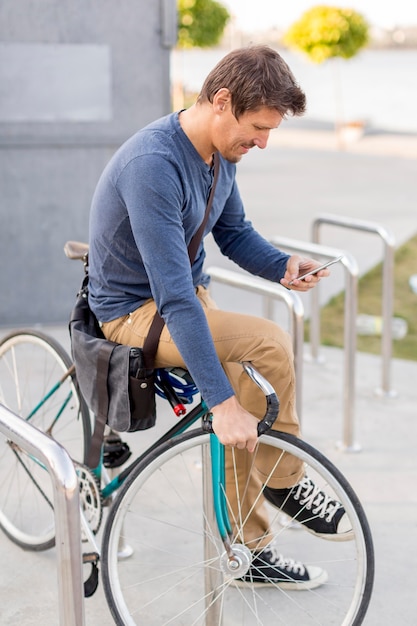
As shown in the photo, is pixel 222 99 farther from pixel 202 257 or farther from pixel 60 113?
pixel 60 113

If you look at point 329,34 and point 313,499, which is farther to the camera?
point 329,34

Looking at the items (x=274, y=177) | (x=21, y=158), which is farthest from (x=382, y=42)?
(x=21, y=158)

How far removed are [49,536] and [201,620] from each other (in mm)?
603

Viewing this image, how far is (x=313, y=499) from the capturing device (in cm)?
259

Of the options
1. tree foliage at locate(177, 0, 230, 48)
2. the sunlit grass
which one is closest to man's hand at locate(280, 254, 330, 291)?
the sunlit grass

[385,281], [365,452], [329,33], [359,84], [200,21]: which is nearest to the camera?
[365,452]

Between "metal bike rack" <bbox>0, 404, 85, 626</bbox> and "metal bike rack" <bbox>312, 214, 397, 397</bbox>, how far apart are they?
2.79m

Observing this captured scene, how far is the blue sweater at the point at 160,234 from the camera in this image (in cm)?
225

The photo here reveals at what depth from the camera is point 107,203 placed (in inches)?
96.1

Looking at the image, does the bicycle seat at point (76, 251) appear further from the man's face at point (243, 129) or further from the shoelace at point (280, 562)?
the shoelace at point (280, 562)

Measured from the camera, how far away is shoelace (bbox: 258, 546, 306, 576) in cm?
292

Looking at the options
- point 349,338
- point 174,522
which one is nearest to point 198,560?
point 174,522

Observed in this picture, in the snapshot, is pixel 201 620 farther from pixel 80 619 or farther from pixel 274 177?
pixel 274 177

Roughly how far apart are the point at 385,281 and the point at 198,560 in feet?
6.17
